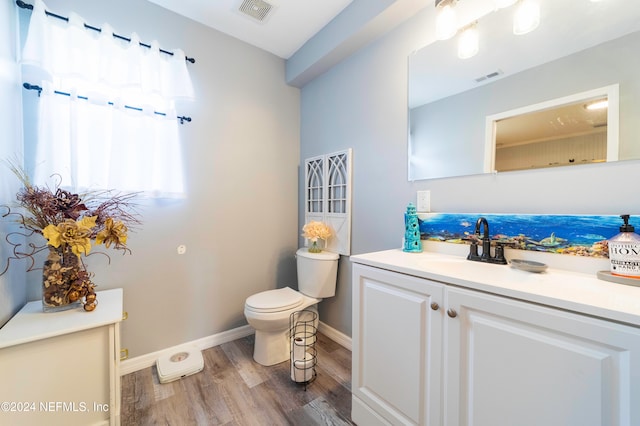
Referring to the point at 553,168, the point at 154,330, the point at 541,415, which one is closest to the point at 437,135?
the point at 553,168

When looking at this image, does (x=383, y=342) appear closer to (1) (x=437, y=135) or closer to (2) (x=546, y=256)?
(2) (x=546, y=256)

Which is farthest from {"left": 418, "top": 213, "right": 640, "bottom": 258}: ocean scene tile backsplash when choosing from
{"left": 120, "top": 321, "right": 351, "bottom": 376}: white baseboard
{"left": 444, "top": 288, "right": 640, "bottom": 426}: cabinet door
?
{"left": 120, "top": 321, "right": 351, "bottom": 376}: white baseboard

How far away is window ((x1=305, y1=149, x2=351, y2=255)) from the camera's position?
1.98 metres

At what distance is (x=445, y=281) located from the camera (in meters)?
0.93

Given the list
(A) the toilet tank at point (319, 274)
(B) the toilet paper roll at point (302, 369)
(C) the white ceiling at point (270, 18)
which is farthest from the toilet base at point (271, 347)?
(C) the white ceiling at point (270, 18)

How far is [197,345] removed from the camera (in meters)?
1.93

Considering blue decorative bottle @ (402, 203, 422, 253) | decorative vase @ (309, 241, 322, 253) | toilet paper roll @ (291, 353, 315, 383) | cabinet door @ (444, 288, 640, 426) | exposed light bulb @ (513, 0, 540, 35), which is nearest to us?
cabinet door @ (444, 288, 640, 426)

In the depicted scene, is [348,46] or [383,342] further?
[348,46]

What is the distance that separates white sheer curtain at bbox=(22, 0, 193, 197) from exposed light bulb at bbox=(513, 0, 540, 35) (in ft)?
6.56

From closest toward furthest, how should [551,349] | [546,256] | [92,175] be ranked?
[551,349] < [546,256] < [92,175]

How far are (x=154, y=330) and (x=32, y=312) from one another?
70 centimetres

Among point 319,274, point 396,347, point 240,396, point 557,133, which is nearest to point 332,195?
point 319,274

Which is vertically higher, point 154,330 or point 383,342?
point 383,342

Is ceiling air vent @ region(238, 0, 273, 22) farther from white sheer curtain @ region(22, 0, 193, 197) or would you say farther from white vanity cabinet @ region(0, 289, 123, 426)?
white vanity cabinet @ region(0, 289, 123, 426)
